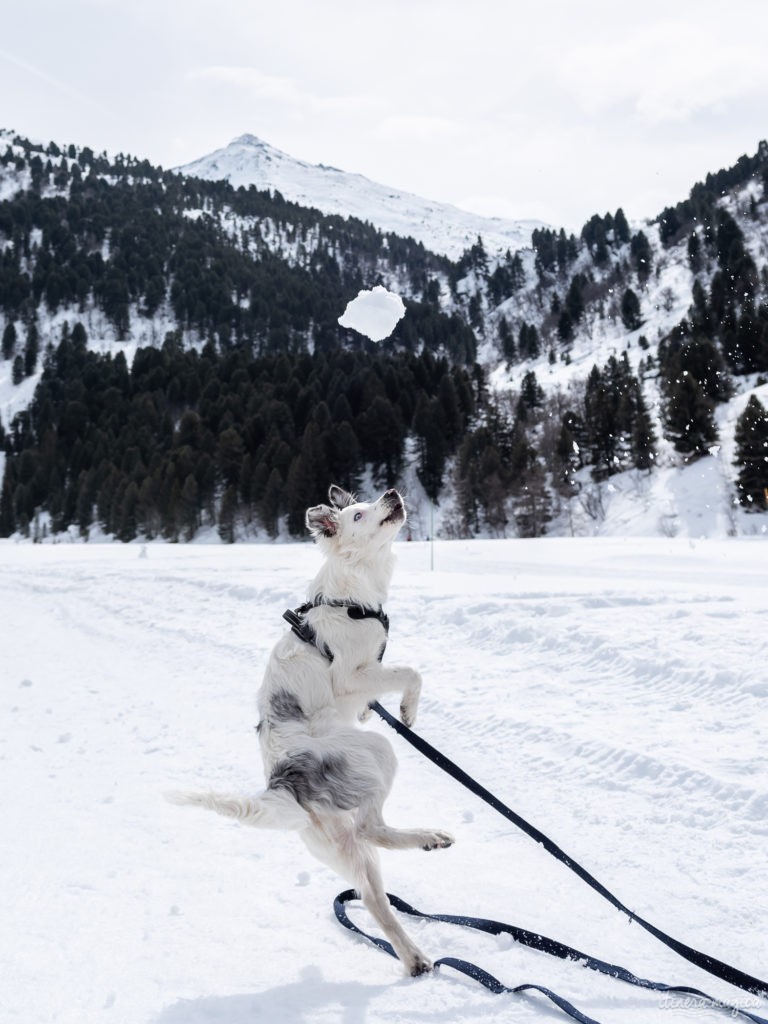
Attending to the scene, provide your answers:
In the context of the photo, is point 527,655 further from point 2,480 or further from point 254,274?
point 254,274

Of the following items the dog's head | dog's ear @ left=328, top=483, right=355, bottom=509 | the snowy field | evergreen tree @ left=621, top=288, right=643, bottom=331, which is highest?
evergreen tree @ left=621, top=288, right=643, bottom=331

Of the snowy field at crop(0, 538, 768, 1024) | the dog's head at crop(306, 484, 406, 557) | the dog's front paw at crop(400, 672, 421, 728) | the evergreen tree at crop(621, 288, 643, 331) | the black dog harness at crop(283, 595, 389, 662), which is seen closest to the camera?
the snowy field at crop(0, 538, 768, 1024)

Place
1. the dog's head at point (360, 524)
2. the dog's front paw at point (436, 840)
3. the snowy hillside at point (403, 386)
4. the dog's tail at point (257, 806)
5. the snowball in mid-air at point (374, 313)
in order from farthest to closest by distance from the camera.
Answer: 1. the snowy hillside at point (403, 386)
2. the snowball in mid-air at point (374, 313)
3. the dog's head at point (360, 524)
4. the dog's front paw at point (436, 840)
5. the dog's tail at point (257, 806)

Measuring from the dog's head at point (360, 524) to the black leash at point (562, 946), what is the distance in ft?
3.44

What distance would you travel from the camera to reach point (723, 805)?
16.1ft

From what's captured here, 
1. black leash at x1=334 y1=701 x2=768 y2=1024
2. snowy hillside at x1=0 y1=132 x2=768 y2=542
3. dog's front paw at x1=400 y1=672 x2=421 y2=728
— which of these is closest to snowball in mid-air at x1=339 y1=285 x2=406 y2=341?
dog's front paw at x1=400 y1=672 x2=421 y2=728

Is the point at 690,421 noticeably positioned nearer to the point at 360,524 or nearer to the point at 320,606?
the point at 360,524

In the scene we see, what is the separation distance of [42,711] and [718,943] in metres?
7.47

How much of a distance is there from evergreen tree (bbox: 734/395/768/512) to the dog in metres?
60.6

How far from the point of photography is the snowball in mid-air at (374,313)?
20.1ft

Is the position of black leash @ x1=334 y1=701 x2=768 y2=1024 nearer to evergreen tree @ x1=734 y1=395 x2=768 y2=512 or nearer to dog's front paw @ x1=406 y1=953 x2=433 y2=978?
dog's front paw @ x1=406 y1=953 x2=433 y2=978

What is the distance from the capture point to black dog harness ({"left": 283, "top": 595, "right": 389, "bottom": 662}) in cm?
391

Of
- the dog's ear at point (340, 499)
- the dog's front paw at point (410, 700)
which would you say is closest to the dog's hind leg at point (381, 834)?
the dog's front paw at point (410, 700)

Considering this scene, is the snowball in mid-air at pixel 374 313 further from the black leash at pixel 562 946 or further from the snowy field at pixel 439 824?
the snowy field at pixel 439 824
